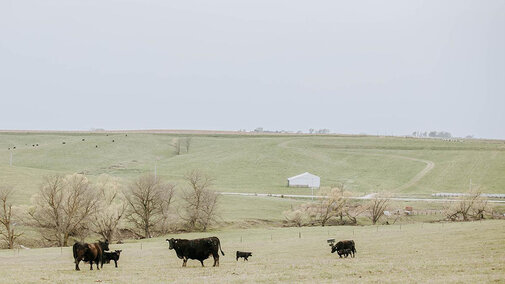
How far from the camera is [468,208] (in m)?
77.7

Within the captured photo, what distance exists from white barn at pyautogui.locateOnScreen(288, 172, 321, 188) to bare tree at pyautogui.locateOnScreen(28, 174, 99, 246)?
59772mm

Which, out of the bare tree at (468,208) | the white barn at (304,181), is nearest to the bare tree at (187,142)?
the white barn at (304,181)

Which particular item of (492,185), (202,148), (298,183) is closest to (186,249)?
(298,183)

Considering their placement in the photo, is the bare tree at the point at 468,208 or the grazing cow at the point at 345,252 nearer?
the grazing cow at the point at 345,252

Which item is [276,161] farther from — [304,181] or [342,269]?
[342,269]

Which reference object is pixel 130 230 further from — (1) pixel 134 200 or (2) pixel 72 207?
(2) pixel 72 207

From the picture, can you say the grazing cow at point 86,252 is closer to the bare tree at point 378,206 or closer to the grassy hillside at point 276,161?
the bare tree at point 378,206

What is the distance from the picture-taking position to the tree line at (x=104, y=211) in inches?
2447

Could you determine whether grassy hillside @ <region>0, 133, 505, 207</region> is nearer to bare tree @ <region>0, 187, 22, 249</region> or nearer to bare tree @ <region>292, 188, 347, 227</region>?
bare tree @ <region>0, 187, 22, 249</region>

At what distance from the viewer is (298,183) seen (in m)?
118

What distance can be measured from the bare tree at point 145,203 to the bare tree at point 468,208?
139 feet

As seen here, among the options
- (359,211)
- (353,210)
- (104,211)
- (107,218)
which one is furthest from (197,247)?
(353,210)

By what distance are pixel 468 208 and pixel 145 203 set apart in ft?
154

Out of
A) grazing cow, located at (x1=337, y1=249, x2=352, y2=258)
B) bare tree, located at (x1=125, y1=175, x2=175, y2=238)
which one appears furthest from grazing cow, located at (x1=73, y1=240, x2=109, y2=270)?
bare tree, located at (x1=125, y1=175, x2=175, y2=238)
